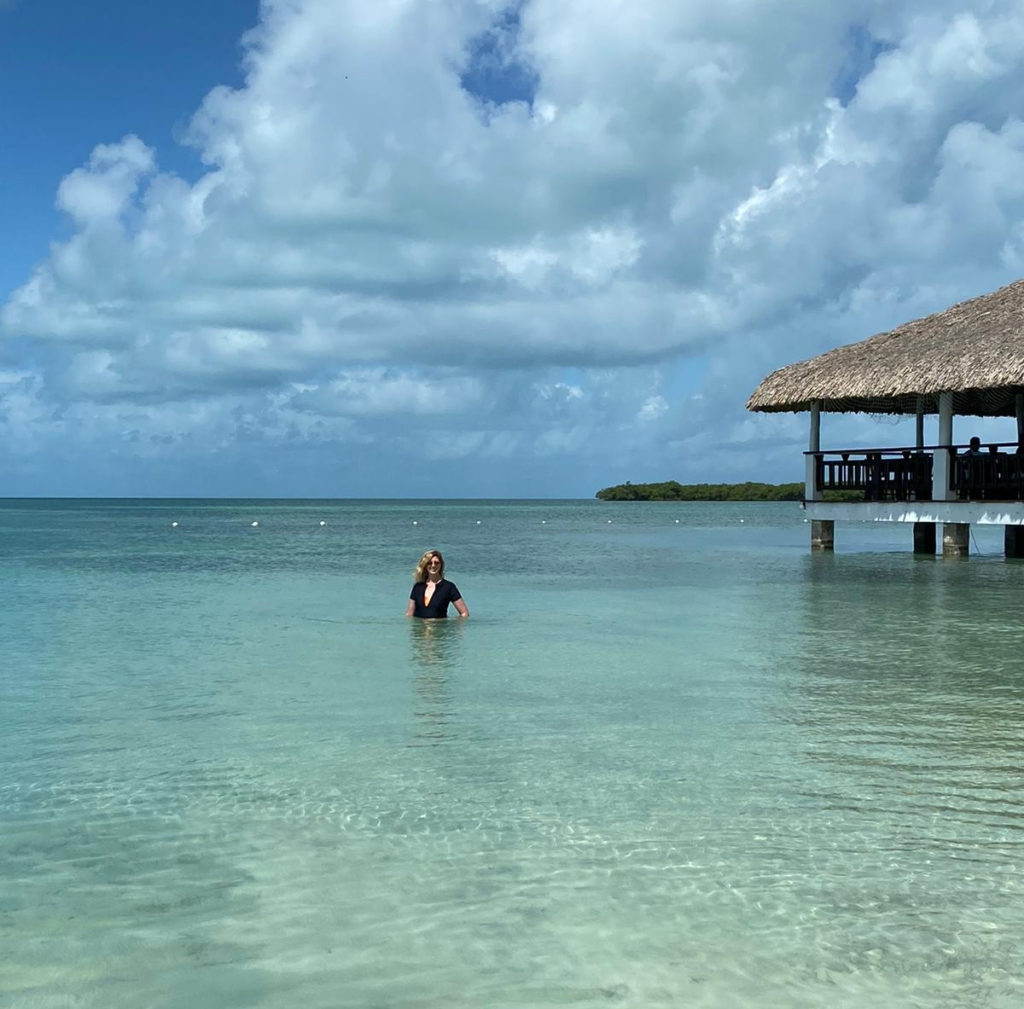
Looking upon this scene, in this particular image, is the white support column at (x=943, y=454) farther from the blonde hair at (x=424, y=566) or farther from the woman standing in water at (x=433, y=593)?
the blonde hair at (x=424, y=566)

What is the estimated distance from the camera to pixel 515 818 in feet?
15.5

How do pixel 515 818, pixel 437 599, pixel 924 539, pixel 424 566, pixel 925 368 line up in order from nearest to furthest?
pixel 515 818 → pixel 424 566 → pixel 437 599 → pixel 925 368 → pixel 924 539

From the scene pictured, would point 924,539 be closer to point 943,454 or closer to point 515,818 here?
point 943,454

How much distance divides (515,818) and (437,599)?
6879 mm

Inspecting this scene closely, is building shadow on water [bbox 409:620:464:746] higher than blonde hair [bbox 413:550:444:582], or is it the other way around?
blonde hair [bbox 413:550:444:582]

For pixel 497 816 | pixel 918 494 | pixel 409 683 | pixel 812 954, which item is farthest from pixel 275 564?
pixel 812 954

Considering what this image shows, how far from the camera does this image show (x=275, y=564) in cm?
2269

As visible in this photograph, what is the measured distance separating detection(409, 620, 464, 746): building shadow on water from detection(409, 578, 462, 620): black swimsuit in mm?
90

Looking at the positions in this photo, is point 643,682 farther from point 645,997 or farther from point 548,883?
point 645,997

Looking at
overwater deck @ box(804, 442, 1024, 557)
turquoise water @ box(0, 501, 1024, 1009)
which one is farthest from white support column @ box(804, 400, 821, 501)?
turquoise water @ box(0, 501, 1024, 1009)

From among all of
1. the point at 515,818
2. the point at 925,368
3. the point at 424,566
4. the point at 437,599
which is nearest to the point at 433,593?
the point at 437,599

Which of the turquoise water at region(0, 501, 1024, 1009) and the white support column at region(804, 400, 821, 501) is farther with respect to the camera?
the white support column at region(804, 400, 821, 501)

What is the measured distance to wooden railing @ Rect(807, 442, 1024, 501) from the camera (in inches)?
750

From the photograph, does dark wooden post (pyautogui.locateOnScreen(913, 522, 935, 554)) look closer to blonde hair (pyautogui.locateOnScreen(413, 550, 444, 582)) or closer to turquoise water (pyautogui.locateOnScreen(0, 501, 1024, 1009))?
turquoise water (pyautogui.locateOnScreen(0, 501, 1024, 1009))
